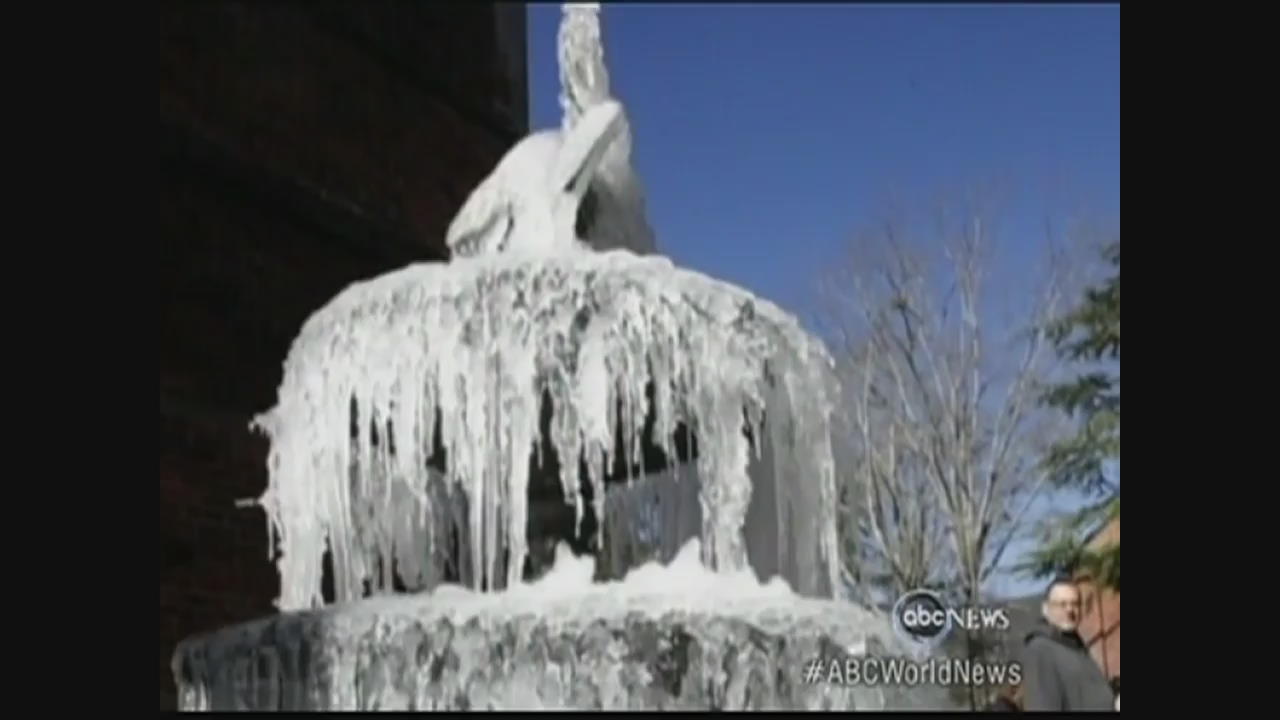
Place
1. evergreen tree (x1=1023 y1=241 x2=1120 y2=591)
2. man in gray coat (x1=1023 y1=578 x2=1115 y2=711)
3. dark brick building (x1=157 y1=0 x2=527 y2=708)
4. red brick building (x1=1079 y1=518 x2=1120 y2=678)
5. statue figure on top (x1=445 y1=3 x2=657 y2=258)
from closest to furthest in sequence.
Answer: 1. man in gray coat (x1=1023 y1=578 x2=1115 y2=711)
2. red brick building (x1=1079 y1=518 x2=1120 y2=678)
3. statue figure on top (x1=445 y1=3 x2=657 y2=258)
4. dark brick building (x1=157 y1=0 x2=527 y2=708)
5. evergreen tree (x1=1023 y1=241 x2=1120 y2=591)

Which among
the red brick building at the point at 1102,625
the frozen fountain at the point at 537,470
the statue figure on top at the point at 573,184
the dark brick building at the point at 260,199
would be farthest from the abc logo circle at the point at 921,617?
the dark brick building at the point at 260,199

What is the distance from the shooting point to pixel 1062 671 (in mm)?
5070

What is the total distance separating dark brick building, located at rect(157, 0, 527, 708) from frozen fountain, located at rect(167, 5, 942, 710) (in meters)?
1.62

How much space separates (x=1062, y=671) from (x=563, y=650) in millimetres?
1304

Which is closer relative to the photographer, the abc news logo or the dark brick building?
the abc news logo

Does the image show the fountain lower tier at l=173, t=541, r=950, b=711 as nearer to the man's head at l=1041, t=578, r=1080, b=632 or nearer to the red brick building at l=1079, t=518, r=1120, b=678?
the man's head at l=1041, t=578, r=1080, b=632

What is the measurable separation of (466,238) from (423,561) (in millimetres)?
1030

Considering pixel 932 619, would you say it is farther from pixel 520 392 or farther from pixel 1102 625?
pixel 520 392

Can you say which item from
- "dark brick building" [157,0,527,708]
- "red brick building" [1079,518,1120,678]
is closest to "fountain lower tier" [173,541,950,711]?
"red brick building" [1079,518,1120,678]

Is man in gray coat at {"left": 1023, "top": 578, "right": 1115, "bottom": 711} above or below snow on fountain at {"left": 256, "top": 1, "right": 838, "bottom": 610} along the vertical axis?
below

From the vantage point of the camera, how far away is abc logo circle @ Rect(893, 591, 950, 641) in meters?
5.68

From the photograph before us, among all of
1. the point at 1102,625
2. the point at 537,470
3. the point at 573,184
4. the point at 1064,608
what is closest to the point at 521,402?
the point at 537,470
